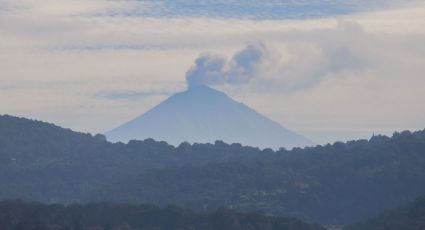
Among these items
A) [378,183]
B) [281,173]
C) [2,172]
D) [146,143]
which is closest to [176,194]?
[281,173]

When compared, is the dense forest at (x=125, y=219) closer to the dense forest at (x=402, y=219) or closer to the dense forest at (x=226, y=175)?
the dense forest at (x=402, y=219)

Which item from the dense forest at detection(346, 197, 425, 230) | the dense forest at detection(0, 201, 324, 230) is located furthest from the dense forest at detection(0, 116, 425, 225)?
the dense forest at detection(0, 201, 324, 230)

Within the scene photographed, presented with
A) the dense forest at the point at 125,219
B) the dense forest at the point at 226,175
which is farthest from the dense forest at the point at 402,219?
the dense forest at the point at 226,175

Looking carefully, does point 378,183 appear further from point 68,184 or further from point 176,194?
point 68,184

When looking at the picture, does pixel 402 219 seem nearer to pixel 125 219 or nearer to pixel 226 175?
pixel 125 219

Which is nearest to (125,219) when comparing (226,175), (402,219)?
(402,219)

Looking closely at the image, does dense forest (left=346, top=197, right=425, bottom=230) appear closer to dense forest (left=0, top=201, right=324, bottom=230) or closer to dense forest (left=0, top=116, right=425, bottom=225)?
dense forest (left=0, top=201, right=324, bottom=230)
